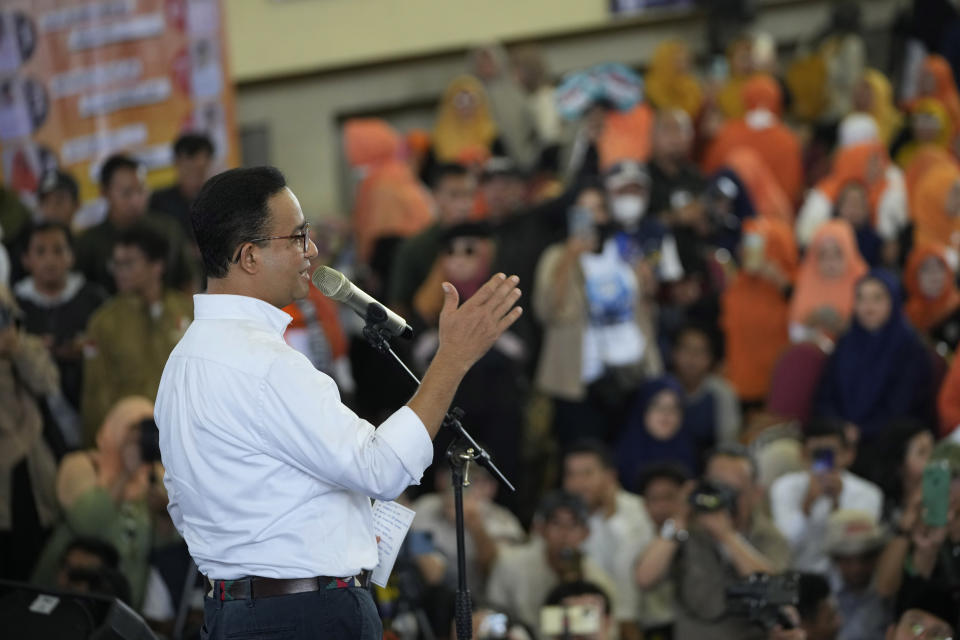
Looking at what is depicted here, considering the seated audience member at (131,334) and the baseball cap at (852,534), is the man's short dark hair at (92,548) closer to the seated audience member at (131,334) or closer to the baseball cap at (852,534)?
the seated audience member at (131,334)

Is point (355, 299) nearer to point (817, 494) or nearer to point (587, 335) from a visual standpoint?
point (817, 494)

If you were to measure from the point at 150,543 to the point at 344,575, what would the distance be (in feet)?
9.26

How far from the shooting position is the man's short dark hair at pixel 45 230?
5.79m

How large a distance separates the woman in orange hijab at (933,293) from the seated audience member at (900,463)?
1.36 metres

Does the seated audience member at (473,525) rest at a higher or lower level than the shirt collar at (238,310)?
lower

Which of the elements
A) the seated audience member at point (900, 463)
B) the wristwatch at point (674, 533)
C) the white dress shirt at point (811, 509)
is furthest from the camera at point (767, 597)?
the seated audience member at point (900, 463)

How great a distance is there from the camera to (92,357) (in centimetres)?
564

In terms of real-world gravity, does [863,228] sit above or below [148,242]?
below

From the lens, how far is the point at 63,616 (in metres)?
3.80

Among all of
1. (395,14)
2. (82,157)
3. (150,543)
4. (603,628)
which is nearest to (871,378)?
(603,628)

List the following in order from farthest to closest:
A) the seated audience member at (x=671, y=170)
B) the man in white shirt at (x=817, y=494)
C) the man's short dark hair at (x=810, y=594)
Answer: the seated audience member at (x=671, y=170)
the man in white shirt at (x=817, y=494)
the man's short dark hair at (x=810, y=594)

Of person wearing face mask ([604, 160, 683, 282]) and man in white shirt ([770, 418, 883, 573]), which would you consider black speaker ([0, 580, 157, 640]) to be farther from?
Answer: person wearing face mask ([604, 160, 683, 282])

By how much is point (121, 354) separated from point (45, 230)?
57 centimetres

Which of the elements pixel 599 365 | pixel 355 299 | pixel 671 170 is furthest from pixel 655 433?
pixel 355 299
